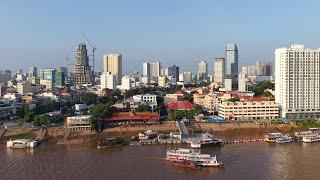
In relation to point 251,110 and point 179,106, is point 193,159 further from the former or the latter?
point 179,106

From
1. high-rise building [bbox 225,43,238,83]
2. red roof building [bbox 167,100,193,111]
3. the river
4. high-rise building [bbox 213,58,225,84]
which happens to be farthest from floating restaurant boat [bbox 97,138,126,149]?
high-rise building [bbox 225,43,238,83]

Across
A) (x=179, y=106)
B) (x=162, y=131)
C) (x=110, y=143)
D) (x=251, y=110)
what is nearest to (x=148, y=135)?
(x=162, y=131)

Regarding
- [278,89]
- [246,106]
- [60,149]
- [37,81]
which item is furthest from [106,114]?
[37,81]

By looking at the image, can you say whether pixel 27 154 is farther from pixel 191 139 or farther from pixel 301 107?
pixel 301 107

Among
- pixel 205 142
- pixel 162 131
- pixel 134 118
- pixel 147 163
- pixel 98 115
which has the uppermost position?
pixel 98 115

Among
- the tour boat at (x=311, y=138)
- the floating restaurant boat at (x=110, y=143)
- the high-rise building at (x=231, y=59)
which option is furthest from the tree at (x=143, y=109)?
the high-rise building at (x=231, y=59)

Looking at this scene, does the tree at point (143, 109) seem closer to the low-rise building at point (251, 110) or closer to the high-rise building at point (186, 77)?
the low-rise building at point (251, 110)
